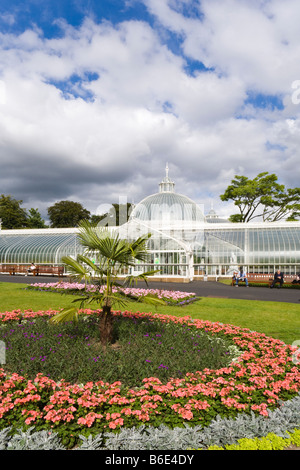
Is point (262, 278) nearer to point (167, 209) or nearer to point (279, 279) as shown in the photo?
point (279, 279)

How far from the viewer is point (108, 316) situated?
7.07 metres

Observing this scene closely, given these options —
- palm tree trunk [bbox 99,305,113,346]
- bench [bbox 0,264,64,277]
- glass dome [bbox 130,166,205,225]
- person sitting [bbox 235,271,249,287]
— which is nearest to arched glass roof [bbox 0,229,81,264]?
bench [bbox 0,264,64,277]

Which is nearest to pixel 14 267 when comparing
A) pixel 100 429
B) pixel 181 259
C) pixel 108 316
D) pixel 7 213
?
pixel 181 259

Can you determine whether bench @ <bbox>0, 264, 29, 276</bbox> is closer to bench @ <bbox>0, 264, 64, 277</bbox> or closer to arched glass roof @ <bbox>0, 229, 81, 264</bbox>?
bench @ <bbox>0, 264, 64, 277</bbox>

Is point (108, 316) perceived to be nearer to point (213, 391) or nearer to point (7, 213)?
point (213, 391)

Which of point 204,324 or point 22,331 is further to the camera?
point 204,324

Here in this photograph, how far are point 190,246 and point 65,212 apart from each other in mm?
38409

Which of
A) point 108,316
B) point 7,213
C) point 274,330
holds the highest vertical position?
point 7,213

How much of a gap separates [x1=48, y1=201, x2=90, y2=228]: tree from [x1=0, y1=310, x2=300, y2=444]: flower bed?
58063 mm

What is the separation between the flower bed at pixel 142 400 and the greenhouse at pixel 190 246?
708 inches

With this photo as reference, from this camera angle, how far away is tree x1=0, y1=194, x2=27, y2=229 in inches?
2335

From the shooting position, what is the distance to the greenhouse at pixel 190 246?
27.8 metres

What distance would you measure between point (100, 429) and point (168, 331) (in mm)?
4414

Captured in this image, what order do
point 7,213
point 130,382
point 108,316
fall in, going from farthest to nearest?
1. point 7,213
2. point 108,316
3. point 130,382
